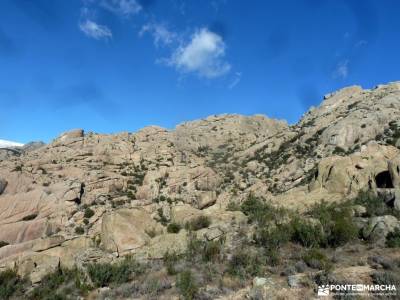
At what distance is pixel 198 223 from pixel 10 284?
A: 30.6 ft

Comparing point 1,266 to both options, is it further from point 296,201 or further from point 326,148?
point 326,148

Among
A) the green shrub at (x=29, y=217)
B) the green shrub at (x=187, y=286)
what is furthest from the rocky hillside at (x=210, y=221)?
the green shrub at (x=29, y=217)

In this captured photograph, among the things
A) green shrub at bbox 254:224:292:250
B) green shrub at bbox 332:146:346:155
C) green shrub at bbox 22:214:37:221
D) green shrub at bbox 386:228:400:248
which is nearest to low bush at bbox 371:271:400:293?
green shrub at bbox 386:228:400:248

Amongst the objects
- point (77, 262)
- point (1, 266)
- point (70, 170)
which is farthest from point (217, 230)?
point (70, 170)

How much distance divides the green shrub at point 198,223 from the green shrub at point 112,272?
4386mm

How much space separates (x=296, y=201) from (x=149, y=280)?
463 inches

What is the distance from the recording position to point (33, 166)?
136ft

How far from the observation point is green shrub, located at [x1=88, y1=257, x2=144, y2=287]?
13.1 meters

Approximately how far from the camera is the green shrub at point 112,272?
43.1 ft

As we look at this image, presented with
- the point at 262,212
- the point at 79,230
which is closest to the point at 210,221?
the point at 262,212

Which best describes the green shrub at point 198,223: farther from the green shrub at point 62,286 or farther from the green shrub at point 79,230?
the green shrub at point 79,230

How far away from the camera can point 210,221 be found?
1861 cm

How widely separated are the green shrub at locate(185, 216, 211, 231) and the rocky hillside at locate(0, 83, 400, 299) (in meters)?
0.08

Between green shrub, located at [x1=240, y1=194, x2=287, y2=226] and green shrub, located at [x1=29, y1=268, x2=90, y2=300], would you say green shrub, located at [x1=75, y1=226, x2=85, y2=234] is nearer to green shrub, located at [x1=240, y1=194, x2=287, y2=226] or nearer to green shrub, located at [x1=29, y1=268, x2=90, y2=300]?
green shrub, located at [x1=29, y1=268, x2=90, y2=300]
